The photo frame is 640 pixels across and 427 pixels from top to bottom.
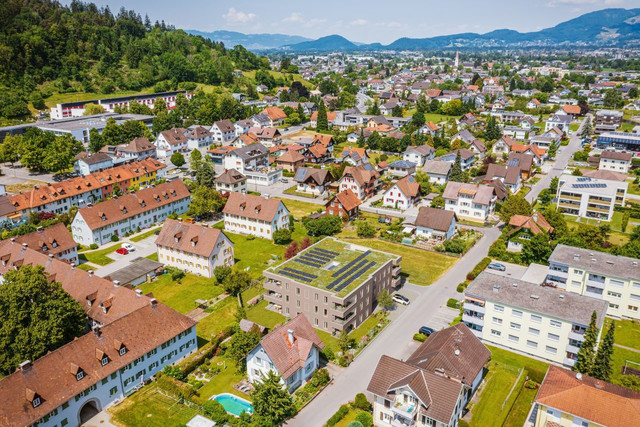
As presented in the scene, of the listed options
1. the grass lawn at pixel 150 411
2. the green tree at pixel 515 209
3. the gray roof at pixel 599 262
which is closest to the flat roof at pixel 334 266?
the grass lawn at pixel 150 411

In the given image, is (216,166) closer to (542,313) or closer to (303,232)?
(303,232)

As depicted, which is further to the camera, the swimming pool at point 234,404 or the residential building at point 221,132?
the residential building at point 221,132

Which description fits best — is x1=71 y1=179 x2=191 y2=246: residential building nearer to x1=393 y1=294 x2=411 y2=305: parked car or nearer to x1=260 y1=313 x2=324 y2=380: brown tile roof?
x1=260 y1=313 x2=324 y2=380: brown tile roof

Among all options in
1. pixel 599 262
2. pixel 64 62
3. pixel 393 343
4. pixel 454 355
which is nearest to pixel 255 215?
pixel 393 343

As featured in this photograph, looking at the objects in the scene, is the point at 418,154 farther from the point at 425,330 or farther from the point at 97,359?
the point at 97,359

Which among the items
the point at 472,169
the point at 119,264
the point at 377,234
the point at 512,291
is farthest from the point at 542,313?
the point at 472,169

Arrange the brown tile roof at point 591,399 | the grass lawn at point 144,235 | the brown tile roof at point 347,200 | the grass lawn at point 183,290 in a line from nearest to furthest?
the brown tile roof at point 591,399
the grass lawn at point 183,290
the grass lawn at point 144,235
the brown tile roof at point 347,200

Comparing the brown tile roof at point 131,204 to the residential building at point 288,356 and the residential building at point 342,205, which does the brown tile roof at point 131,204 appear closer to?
the residential building at point 342,205
